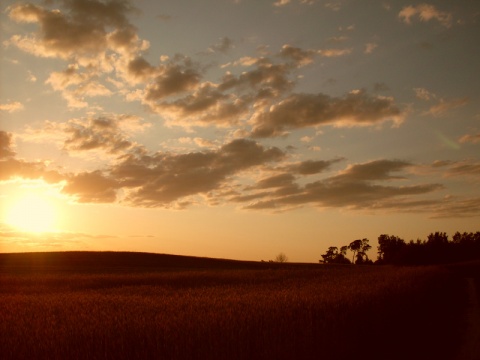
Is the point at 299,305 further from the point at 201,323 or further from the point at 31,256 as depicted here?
the point at 31,256

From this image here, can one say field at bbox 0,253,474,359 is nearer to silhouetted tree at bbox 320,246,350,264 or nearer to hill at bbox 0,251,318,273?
hill at bbox 0,251,318,273

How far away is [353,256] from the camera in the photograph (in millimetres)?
144250

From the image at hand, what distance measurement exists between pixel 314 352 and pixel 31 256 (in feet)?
248

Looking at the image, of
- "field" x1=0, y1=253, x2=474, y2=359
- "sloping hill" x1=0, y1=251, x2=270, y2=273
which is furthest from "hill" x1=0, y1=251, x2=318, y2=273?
"field" x1=0, y1=253, x2=474, y2=359

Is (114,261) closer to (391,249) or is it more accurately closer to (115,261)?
(115,261)

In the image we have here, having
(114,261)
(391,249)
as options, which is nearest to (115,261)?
(114,261)

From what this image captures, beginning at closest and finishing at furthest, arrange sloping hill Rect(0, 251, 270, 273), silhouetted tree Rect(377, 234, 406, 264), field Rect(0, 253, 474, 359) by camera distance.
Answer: field Rect(0, 253, 474, 359), sloping hill Rect(0, 251, 270, 273), silhouetted tree Rect(377, 234, 406, 264)

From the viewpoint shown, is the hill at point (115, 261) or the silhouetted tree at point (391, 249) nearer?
the hill at point (115, 261)

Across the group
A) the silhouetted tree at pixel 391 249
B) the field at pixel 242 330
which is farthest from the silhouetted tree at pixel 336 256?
the field at pixel 242 330

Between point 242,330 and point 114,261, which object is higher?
point 114,261

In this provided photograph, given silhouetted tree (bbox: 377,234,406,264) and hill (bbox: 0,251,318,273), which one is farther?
silhouetted tree (bbox: 377,234,406,264)

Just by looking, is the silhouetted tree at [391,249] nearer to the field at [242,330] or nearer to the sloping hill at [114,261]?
the sloping hill at [114,261]

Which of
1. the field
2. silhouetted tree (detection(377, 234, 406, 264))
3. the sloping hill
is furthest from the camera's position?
silhouetted tree (detection(377, 234, 406, 264))

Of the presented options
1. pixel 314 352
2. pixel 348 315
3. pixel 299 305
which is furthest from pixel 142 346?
pixel 348 315
